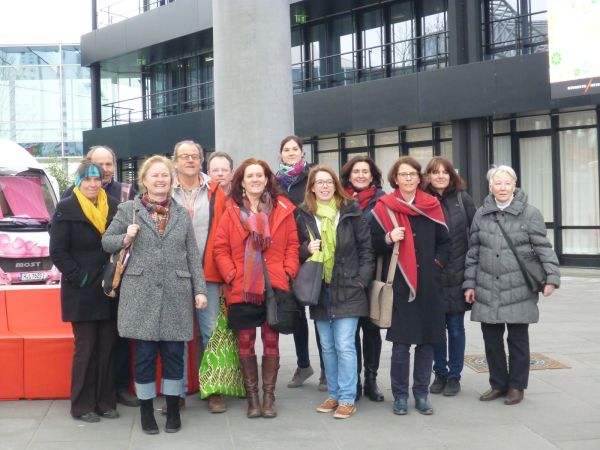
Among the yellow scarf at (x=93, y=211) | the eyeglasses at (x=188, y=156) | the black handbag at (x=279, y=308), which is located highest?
the eyeglasses at (x=188, y=156)

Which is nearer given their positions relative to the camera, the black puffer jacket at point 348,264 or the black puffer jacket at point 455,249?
the black puffer jacket at point 348,264

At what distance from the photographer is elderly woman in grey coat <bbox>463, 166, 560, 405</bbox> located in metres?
6.16

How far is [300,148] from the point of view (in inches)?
257

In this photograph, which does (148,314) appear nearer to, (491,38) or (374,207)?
(374,207)

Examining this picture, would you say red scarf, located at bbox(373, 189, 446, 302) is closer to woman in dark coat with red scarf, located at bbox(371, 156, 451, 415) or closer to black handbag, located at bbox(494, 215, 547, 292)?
woman in dark coat with red scarf, located at bbox(371, 156, 451, 415)

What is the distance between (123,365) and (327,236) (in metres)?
2.13

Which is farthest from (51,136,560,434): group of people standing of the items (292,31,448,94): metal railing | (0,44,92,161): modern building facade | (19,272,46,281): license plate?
(0,44,92,161): modern building facade

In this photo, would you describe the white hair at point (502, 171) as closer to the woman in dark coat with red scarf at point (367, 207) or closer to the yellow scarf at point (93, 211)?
the woman in dark coat with red scarf at point (367, 207)

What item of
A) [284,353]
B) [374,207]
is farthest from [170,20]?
[374,207]

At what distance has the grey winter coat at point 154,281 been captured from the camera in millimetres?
5469

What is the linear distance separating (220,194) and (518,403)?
9.85 ft

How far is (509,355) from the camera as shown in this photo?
6.34m

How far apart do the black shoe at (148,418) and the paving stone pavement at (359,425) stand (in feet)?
0.22

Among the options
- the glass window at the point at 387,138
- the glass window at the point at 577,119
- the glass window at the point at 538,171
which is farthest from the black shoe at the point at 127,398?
the glass window at the point at 387,138
